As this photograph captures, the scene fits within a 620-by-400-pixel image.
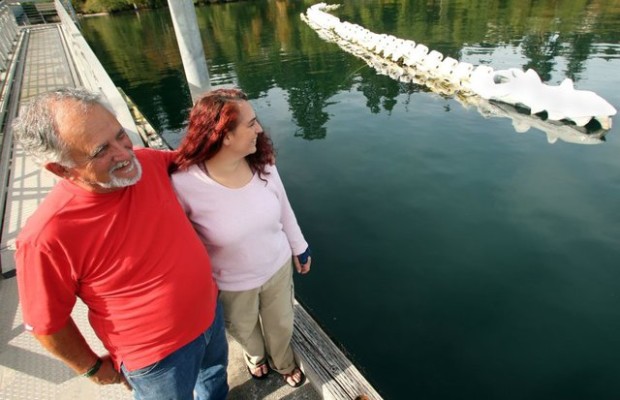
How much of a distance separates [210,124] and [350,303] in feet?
10.1

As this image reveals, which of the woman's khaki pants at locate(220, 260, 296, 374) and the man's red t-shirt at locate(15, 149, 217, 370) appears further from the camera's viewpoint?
the woman's khaki pants at locate(220, 260, 296, 374)

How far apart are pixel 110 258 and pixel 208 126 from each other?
71 centimetres

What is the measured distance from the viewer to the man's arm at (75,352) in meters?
1.38

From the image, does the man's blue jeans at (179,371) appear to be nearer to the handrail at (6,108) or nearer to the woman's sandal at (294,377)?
the woman's sandal at (294,377)

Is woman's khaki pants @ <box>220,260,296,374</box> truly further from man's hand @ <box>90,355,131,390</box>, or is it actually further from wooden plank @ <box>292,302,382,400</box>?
man's hand @ <box>90,355,131,390</box>

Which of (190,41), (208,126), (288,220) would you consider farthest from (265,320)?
(190,41)

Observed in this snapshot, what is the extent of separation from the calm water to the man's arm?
2475 millimetres

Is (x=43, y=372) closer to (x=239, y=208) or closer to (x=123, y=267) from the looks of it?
(x=123, y=267)

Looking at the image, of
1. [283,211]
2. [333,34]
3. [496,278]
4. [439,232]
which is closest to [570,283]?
[496,278]

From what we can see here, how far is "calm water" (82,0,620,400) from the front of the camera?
11.5 feet

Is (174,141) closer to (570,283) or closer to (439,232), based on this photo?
(439,232)

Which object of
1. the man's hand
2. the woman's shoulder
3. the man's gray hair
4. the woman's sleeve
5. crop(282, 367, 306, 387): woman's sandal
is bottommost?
crop(282, 367, 306, 387): woman's sandal

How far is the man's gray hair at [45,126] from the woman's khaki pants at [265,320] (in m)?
1.08

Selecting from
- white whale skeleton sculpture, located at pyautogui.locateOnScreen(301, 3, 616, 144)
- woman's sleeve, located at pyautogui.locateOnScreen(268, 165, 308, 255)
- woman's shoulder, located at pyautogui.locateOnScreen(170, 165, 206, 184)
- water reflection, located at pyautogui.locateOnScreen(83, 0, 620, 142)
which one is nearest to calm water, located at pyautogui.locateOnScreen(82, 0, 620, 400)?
water reflection, located at pyautogui.locateOnScreen(83, 0, 620, 142)
